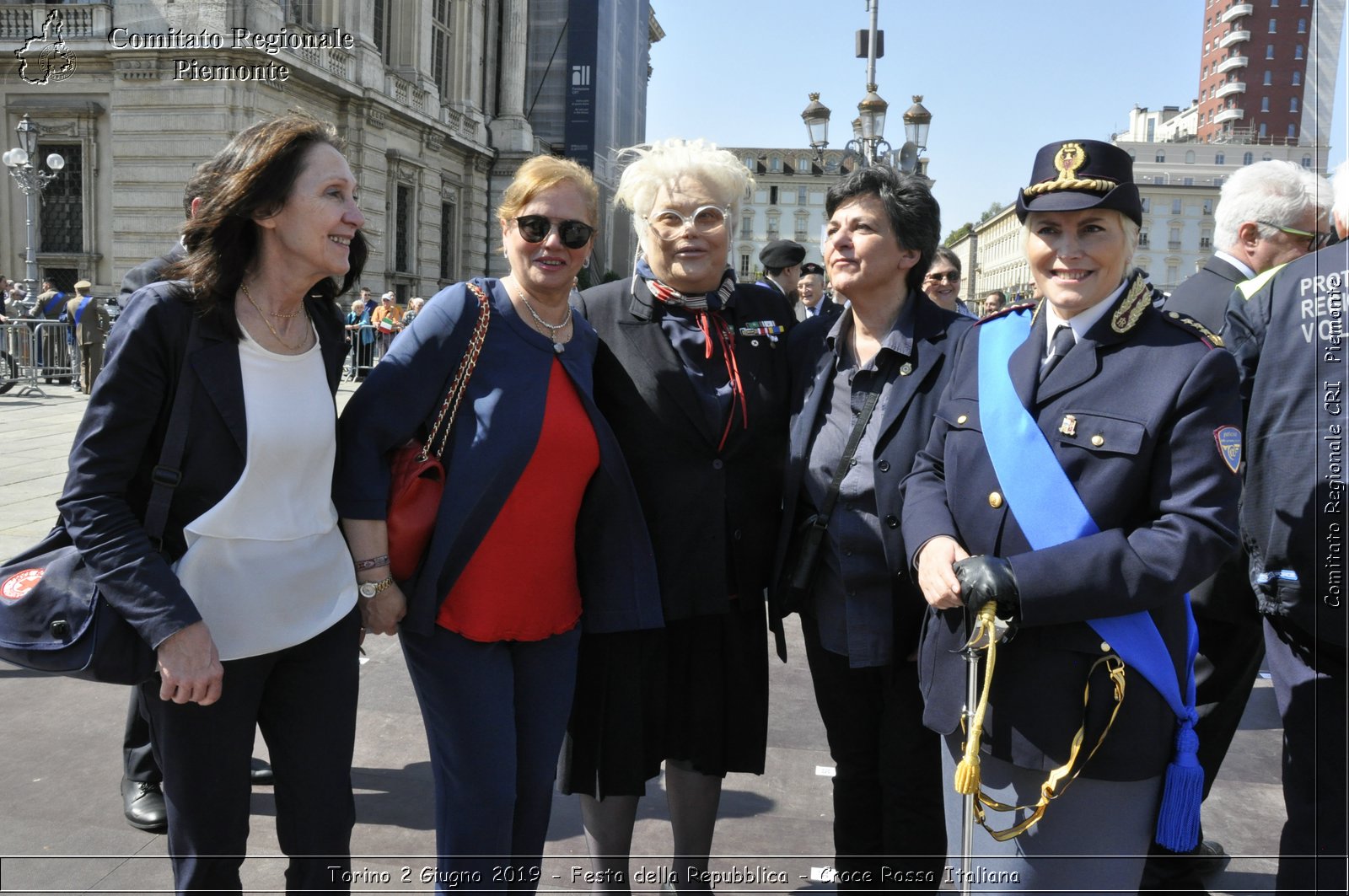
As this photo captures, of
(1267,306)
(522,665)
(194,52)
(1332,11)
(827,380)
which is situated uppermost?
(194,52)

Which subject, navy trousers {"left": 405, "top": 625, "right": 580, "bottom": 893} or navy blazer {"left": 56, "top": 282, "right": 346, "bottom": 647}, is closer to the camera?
navy blazer {"left": 56, "top": 282, "right": 346, "bottom": 647}

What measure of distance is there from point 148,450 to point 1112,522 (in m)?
2.09

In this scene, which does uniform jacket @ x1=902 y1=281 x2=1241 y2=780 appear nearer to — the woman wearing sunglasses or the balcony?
the woman wearing sunglasses

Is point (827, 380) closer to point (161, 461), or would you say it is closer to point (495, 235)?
point (161, 461)

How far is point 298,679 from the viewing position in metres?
2.40

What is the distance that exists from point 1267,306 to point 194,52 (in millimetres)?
21622

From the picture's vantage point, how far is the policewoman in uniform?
203 centimetres

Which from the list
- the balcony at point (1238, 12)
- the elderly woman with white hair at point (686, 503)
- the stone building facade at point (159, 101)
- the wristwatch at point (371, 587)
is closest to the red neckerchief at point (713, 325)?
the elderly woman with white hair at point (686, 503)

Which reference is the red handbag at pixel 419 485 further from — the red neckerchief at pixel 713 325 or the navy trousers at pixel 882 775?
the navy trousers at pixel 882 775

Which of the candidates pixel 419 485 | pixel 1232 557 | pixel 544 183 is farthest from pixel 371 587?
pixel 1232 557

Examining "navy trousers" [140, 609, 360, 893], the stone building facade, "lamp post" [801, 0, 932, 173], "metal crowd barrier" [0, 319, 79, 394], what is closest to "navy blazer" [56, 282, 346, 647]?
"navy trousers" [140, 609, 360, 893]

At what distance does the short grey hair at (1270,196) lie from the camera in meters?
3.70

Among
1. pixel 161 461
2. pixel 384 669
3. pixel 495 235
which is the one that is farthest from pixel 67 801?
pixel 495 235

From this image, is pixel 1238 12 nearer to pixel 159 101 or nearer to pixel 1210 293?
pixel 159 101
